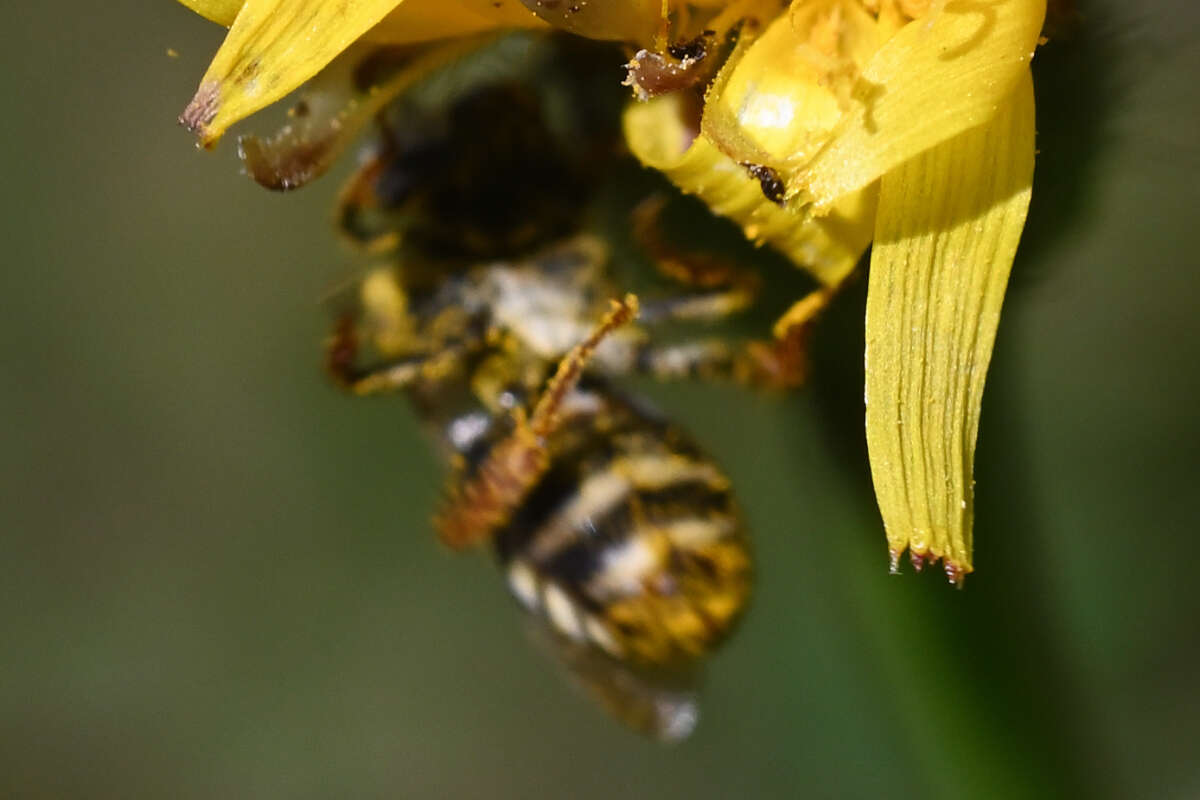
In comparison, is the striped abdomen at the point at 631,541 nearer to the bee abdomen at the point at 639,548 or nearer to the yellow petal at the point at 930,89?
the bee abdomen at the point at 639,548

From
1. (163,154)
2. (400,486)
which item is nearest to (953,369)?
(400,486)

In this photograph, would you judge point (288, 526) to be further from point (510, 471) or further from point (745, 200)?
point (745, 200)

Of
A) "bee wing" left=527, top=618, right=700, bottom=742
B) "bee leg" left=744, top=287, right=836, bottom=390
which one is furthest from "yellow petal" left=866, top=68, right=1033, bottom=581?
"bee wing" left=527, top=618, right=700, bottom=742

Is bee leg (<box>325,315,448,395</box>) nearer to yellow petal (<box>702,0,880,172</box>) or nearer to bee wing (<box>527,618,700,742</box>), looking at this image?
bee wing (<box>527,618,700,742</box>)

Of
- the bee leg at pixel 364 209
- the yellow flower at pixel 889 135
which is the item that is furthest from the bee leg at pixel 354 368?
the yellow flower at pixel 889 135

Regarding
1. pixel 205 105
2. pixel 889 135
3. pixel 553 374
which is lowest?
pixel 553 374

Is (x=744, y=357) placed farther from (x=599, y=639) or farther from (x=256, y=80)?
(x=256, y=80)

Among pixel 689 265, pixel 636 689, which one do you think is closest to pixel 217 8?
pixel 689 265
